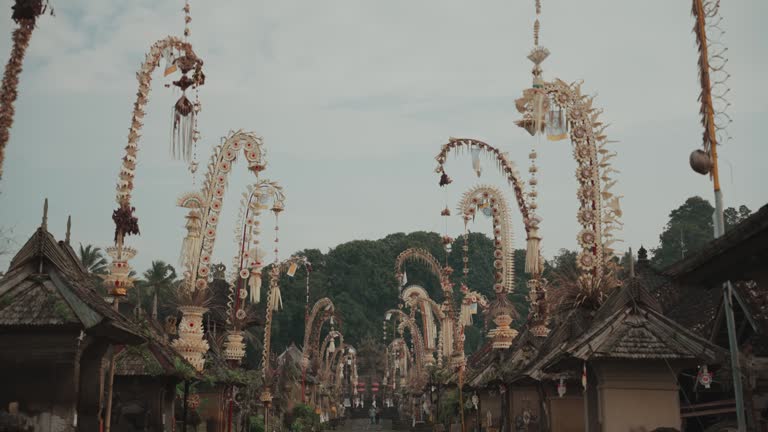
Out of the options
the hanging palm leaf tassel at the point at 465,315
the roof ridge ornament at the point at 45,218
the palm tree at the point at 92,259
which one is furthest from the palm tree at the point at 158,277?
the roof ridge ornament at the point at 45,218

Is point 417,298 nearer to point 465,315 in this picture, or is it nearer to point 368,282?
point 465,315

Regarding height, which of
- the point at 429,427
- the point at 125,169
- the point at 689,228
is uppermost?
the point at 689,228

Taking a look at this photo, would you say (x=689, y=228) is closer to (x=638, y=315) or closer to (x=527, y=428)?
(x=527, y=428)

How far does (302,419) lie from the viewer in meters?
45.2

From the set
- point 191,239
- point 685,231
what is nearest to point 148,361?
point 191,239

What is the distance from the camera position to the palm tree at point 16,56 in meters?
13.9

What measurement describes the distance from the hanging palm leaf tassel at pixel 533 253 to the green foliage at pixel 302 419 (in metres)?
20.5

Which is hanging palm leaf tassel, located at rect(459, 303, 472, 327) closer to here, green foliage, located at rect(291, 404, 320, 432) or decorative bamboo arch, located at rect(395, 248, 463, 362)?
decorative bamboo arch, located at rect(395, 248, 463, 362)

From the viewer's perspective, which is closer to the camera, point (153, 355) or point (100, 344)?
point (100, 344)

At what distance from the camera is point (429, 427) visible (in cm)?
5053

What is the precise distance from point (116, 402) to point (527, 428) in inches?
505

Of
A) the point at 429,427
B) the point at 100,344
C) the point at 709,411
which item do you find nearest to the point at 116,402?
the point at 100,344

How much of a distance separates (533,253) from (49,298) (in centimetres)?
1616

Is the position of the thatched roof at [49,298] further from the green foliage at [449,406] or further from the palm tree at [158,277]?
the palm tree at [158,277]
